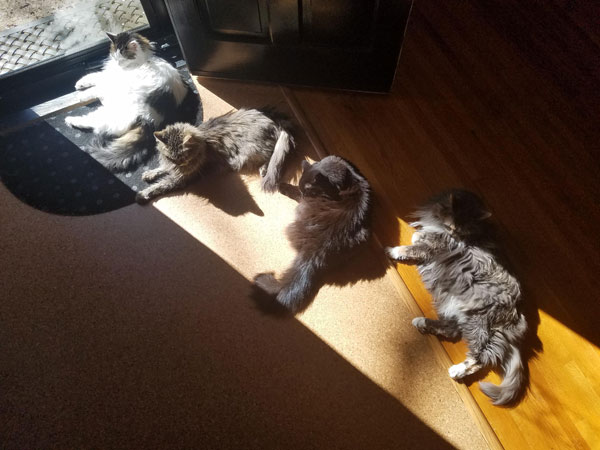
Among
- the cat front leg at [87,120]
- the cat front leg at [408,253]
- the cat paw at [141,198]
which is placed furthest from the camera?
the cat front leg at [87,120]

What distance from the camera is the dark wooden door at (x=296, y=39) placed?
1.71 metres

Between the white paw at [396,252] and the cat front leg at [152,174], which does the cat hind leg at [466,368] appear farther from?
the cat front leg at [152,174]

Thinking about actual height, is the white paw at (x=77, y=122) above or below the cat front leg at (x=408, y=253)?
above

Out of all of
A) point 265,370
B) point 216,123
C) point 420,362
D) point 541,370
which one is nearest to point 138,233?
point 216,123

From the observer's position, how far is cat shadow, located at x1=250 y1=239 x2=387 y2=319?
157cm

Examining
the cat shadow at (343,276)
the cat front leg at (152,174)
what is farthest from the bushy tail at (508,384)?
the cat front leg at (152,174)

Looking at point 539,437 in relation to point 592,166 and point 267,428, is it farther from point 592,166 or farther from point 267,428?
point 592,166

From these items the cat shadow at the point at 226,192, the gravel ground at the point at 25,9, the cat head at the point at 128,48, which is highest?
the gravel ground at the point at 25,9

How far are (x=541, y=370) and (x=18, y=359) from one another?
215 cm

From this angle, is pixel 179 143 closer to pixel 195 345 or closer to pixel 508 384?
pixel 195 345

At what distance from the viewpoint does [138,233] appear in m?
1.75

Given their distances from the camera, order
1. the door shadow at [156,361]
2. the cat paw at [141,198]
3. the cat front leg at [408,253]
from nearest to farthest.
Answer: the door shadow at [156,361] → the cat front leg at [408,253] → the cat paw at [141,198]

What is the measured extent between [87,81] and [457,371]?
92.9 inches

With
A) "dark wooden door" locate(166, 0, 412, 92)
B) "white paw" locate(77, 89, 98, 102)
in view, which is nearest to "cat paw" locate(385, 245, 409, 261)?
"dark wooden door" locate(166, 0, 412, 92)
